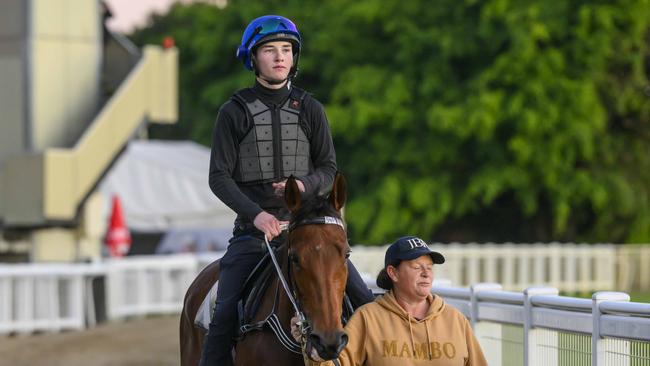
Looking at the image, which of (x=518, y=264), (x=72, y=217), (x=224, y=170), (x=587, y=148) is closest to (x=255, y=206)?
(x=224, y=170)

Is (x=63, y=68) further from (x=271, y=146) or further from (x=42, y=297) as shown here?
(x=271, y=146)

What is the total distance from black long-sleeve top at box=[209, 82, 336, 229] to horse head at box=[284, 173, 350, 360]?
568 millimetres

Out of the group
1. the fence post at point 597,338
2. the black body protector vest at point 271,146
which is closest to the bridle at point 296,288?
the black body protector vest at point 271,146

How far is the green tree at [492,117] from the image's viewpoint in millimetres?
35156

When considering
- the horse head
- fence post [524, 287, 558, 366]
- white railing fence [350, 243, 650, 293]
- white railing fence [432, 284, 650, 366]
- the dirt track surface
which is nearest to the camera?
the horse head

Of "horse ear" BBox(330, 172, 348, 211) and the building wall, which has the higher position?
the building wall

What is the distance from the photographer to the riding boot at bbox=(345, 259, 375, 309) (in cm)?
781

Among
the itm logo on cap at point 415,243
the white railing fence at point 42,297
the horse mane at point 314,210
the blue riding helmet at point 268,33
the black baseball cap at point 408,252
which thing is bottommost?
the white railing fence at point 42,297

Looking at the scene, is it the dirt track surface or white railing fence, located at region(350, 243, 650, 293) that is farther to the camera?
white railing fence, located at region(350, 243, 650, 293)

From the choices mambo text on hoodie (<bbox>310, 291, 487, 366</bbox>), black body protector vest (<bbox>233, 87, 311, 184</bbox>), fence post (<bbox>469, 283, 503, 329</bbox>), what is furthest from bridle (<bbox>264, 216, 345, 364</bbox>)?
fence post (<bbox>469, 283, 503, 329</bbox>)

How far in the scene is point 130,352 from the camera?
18.5 metres

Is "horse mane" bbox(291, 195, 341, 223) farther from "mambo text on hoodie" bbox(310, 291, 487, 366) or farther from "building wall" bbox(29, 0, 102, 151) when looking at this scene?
"building wall" bbox(29, 0, 102, 151)

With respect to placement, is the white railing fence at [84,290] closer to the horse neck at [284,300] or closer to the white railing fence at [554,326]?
the white railing fence at [554,326]

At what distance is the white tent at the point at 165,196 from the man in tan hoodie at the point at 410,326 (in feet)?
82.2
